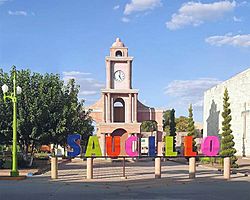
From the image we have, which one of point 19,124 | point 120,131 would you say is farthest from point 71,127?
point 120,131

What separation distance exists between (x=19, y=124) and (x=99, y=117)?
68.5ft

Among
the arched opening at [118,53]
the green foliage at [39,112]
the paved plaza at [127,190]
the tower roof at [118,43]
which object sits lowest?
the paved plaza at [127,190]

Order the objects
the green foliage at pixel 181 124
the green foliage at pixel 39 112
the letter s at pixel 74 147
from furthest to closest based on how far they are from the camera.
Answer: the green foliage at pixel 181 124, the green foliage at pixel 39 112, the letter s at pixel 74 147

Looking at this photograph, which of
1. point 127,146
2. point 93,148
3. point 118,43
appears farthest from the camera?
point 118,43

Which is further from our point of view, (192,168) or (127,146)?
(127,146)

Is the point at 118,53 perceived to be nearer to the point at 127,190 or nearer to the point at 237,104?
the point at 237,104

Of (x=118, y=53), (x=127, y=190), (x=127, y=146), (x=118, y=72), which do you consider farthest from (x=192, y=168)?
(x=118, y=53)

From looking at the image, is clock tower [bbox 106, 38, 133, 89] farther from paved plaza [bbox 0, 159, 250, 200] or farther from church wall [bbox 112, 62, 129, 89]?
paved plaza [bbox 0, 159, 250, 200]

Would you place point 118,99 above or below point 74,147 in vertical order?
above

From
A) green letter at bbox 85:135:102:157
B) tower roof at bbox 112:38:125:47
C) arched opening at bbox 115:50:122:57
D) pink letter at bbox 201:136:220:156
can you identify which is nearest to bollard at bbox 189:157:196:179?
pink letter at bbox 201:136:220:156

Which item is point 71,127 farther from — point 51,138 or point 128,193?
point 128,193

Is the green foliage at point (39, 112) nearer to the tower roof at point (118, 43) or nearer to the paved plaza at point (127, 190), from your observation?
the paved plaza at point (127, 190)

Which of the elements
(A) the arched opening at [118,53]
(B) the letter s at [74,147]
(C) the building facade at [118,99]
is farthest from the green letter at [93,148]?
(A) the arched opening at [118,53]

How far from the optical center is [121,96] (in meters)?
45.8
